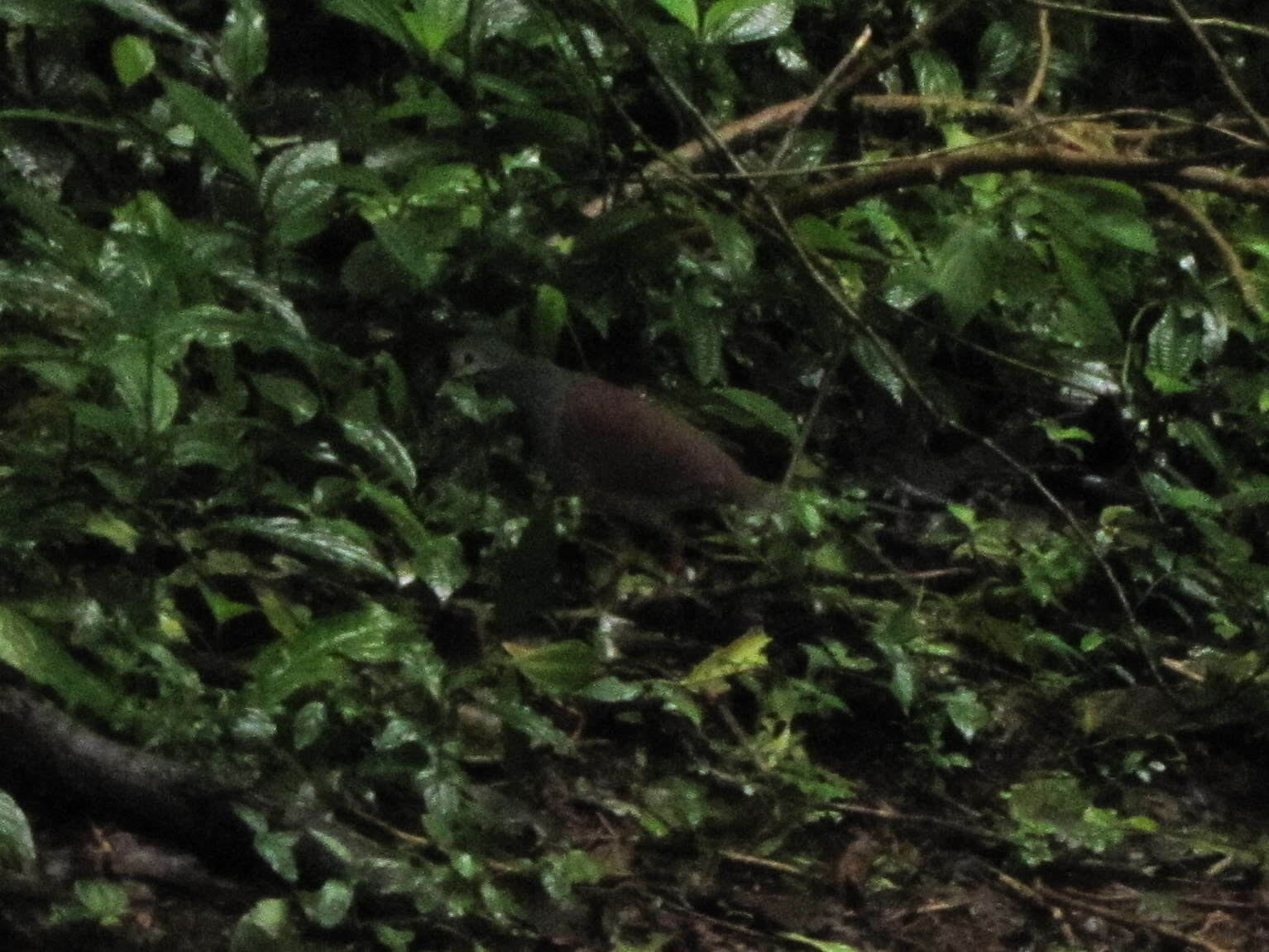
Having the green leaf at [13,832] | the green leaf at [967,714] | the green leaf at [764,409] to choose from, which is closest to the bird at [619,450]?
the green leaf at [764,409]

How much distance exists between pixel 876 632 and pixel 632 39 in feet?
4.46

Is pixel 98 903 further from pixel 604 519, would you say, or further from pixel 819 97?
pixel 819 97

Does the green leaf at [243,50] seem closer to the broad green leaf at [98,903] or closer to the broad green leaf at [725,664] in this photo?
the broad green leaf at [725,664]

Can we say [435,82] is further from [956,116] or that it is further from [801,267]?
[956,116]

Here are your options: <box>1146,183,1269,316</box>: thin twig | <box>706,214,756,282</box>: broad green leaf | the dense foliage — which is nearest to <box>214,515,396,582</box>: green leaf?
the dense foliage

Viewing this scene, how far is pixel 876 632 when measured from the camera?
3.29 meters

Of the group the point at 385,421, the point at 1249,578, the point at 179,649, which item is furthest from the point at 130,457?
the point at 1249,578

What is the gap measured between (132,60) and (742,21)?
55.9 inches

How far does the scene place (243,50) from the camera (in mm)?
3301

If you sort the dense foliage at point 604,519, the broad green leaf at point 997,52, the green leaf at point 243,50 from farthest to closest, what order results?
1. the broad green leaf at point 997,52
2. the green leaf at point 243,50
3. the dense foliage at point 604,519

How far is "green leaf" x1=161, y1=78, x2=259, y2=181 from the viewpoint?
304cm

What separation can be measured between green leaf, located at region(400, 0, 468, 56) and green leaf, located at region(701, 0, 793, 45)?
2.01 ft

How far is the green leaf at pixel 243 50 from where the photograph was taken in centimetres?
330

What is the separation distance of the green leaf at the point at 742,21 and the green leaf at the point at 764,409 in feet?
2.85
